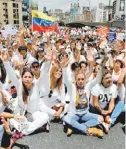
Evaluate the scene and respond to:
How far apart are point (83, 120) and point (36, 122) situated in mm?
792

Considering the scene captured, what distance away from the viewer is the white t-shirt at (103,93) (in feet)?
16.1

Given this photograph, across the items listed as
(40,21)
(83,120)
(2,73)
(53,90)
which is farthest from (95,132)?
(40,21)

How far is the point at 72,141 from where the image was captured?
443cm

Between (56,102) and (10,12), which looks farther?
(10,12)

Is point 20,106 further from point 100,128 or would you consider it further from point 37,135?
point 100,128

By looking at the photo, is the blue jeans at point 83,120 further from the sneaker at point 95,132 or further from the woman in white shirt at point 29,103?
the woman in white shirt at point 29,103

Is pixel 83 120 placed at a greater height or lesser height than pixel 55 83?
lesser

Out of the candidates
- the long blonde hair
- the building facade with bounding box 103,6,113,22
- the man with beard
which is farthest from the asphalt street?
the building facade with bounding box 103,6,113,22

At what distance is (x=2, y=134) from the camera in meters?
4.23

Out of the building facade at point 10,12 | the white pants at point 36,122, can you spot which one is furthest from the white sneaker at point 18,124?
the building facade at point 10,12

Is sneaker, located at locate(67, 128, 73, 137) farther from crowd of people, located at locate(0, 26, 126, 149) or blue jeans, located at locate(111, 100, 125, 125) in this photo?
blue jeans, located at locate(111, 100, 125, 125)

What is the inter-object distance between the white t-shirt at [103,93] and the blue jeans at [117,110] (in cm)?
20

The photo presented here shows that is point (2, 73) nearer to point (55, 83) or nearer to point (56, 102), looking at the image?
point (55, 83)

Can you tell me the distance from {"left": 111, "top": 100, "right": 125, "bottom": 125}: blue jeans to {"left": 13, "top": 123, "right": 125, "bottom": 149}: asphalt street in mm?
233
